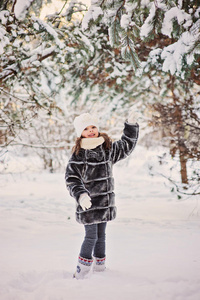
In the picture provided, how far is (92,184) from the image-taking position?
251 centimetres

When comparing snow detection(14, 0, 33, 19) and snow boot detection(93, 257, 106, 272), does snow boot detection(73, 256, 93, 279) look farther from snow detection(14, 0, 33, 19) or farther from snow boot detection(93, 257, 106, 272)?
snow detection(14, 0, 33, 19)

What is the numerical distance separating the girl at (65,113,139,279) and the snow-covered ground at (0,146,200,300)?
0.23m

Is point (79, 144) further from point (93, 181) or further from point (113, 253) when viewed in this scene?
point (113, 253)

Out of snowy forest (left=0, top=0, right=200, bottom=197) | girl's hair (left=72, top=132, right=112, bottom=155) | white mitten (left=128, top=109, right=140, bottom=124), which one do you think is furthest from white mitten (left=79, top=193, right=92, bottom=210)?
snowy forest (left=0, top=0, right=200, bottom=197)

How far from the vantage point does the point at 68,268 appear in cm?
271

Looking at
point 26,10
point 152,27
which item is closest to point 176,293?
point 152,27

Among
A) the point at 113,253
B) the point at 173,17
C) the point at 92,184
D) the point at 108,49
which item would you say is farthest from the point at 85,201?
the point at 108,49

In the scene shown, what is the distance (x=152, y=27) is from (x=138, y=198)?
5.23 meters

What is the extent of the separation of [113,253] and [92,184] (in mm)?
1216

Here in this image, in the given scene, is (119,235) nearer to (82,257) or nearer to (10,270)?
(82,257)

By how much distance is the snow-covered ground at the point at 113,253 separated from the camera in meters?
2.18

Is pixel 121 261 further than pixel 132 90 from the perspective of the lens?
No

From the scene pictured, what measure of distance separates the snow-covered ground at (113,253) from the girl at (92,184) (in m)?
0.23

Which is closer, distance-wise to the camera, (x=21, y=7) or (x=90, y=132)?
(x=90, y=132)
